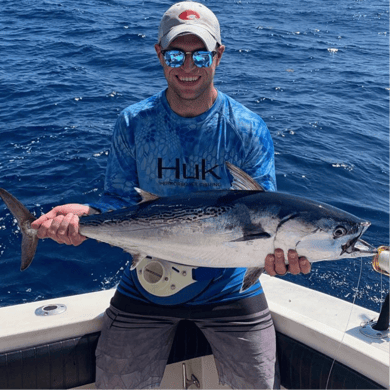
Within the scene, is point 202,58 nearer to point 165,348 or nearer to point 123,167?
point 123,167

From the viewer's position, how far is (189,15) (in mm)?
3166

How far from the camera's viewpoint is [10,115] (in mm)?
10484

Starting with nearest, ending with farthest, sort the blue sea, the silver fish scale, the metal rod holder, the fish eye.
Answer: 1. the fish eye
2. the silver fish scale
3. the metal rod holder
4. the blue sea

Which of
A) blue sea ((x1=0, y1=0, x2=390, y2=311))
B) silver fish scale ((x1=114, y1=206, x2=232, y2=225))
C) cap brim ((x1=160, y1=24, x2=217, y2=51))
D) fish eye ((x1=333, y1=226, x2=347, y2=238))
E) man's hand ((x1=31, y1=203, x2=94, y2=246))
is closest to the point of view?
fish eye ((x1=333, y1=226, x2=347, y2=238))

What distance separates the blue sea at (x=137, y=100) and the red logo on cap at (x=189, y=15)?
113 inches

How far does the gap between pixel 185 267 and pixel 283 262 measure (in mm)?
865

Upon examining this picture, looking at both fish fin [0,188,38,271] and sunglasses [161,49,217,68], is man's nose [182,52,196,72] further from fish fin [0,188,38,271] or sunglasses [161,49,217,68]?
fish fin [0,188,38,271]

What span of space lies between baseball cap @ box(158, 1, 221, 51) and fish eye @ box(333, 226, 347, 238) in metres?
1.31

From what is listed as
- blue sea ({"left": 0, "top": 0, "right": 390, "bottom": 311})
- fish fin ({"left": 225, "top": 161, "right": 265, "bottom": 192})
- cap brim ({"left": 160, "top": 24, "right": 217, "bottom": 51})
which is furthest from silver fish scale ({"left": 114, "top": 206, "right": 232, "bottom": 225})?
blue sea ({"left": 0, "top": 0, "right": 390, "bottom": 311})

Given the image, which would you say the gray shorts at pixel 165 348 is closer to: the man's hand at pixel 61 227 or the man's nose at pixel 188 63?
the man's hand at pixel 61 227

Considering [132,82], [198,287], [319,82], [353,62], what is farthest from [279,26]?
[198,287]

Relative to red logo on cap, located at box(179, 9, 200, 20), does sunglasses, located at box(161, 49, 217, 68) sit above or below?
below

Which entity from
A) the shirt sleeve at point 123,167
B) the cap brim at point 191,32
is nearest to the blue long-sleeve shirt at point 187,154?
the shirt sleeve at point 123,167

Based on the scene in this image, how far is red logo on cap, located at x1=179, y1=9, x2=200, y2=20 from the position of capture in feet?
10.3
